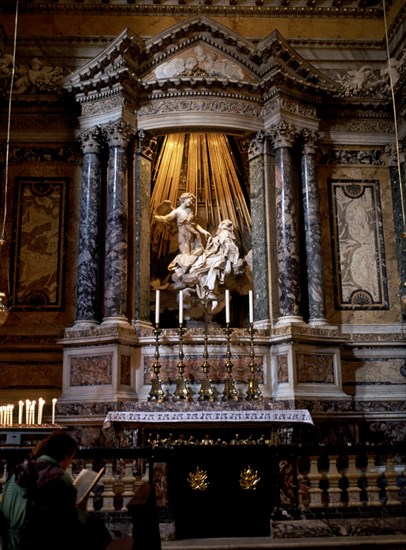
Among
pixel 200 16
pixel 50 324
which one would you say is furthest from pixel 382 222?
pixel 50 324

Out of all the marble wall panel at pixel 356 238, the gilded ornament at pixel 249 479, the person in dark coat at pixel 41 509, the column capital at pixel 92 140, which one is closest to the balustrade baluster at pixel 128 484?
the gilded ornament at pixel 249 479

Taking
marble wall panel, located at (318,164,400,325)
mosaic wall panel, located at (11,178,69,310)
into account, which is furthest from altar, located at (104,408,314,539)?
mosaic wall panel, located at (11,178,69,310)

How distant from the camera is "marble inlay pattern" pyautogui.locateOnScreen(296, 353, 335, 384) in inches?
387

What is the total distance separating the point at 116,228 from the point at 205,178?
2562 millimetres

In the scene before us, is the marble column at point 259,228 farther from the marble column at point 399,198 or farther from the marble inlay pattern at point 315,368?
the marble column at point 399,198

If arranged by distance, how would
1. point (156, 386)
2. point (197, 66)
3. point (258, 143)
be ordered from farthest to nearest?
point (258, 143) < point (197, 66) < point (156, 386)

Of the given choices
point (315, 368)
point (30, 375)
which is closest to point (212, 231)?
point (315, 368)

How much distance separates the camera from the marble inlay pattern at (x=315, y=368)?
982 cm

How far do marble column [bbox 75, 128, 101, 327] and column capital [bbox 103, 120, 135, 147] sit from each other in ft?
0.77

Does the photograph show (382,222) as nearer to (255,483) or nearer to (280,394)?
(280,394)

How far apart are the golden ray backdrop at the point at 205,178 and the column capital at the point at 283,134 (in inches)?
52.2

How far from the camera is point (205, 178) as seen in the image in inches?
480

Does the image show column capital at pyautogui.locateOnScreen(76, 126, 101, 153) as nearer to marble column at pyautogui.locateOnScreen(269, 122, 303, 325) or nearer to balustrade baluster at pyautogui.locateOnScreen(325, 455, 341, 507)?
marble column at pyautogui.locateOnScreen(269, 122, 303, 325)

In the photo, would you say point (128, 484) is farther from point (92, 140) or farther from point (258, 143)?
point (258, 143)
